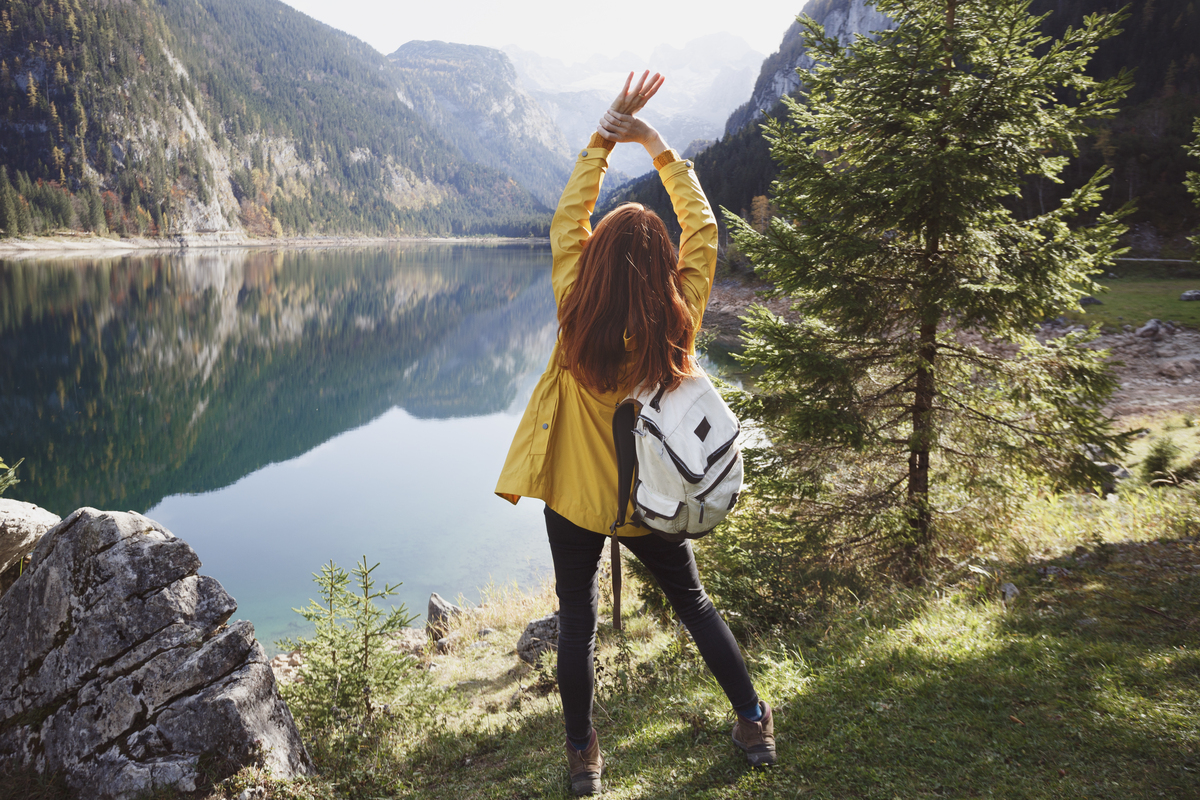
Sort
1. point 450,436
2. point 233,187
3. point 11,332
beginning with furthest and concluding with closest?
1. point 233,187
2. point 11,332
3. point 450,436

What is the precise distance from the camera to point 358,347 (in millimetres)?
39625

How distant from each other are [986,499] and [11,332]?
133ft

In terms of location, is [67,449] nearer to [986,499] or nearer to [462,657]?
[462,657]

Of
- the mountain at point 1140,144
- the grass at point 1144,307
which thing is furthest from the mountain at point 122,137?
the grass at point 1144,307

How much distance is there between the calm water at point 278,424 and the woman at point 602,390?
876 cm

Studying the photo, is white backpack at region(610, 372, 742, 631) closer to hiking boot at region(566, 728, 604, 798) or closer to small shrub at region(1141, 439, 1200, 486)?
hiking boot at region(566, 728, 604, 798)

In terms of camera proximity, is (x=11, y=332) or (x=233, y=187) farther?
(x=233, y=187)

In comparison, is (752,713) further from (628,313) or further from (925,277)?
(925,277)

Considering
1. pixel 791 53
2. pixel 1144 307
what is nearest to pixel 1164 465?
pixel 1144 307

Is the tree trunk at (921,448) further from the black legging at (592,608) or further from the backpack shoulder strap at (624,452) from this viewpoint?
the backpack shoulder strap at (624,452)

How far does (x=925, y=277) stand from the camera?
5.21 m

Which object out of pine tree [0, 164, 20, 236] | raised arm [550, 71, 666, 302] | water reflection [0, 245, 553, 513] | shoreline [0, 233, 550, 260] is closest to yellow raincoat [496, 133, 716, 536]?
raised arm [550, 71, 666, 302]

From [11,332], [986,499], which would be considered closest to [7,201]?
[11,332]

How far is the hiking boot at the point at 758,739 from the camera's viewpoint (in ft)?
8.31
